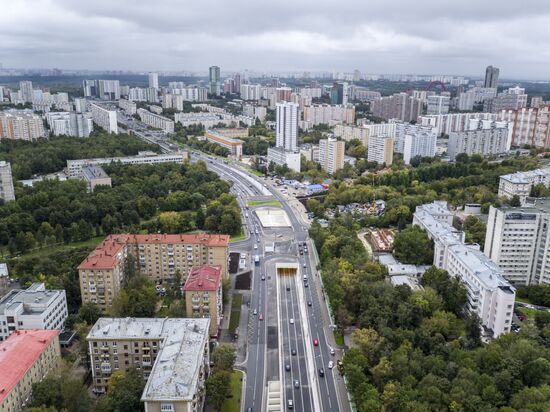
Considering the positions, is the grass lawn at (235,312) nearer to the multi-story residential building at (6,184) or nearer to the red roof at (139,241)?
the red roof at (139,241)

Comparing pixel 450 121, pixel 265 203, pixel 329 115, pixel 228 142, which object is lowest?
pixel 265 203

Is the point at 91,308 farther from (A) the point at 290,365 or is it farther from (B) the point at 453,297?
(B) the point at 453,297

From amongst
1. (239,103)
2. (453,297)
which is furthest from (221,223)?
(239,103)

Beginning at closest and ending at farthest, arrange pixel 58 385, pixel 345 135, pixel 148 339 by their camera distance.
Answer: pixel 58 385
pixel 148 339
pixel 345 135

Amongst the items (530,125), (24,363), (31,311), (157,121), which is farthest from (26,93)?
(24,363)

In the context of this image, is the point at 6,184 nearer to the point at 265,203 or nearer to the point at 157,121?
the point at 265,203
